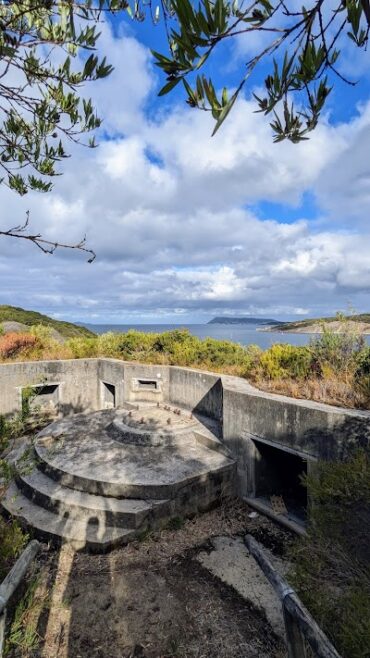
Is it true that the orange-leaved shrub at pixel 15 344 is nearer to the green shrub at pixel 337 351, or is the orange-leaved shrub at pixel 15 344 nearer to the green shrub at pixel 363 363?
the green shrub at pixel 337 351

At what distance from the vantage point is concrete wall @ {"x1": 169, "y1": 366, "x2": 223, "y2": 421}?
8883 millimetres

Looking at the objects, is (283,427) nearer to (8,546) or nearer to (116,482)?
(116,482)

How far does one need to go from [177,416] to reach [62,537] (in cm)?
441

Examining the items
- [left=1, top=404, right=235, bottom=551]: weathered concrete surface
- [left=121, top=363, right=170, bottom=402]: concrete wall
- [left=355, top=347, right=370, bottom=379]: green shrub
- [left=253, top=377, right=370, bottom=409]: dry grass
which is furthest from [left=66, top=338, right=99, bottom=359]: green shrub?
[left=355, top=347, right=370, bottom=379]: green shrub

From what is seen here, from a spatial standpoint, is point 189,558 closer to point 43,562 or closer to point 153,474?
point 153,474

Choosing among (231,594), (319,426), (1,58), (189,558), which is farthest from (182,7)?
(189,558)

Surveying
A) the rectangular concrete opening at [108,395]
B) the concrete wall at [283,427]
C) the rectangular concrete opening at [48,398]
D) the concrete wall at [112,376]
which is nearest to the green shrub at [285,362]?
the concrete wall at [283,427]

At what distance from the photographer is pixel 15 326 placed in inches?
827

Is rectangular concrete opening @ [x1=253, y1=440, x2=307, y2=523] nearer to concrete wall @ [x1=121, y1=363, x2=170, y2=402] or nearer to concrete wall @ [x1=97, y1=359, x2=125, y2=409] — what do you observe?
concrete wall @ [x1=121, y1=363, x2=170, y2=402]

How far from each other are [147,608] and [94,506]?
1951 millimetres

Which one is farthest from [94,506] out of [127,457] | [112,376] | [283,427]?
[112,376]

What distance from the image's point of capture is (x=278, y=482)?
718 cm

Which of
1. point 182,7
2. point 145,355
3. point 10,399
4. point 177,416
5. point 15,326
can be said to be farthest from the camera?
point 15,326

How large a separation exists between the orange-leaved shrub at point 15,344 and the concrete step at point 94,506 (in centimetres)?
688
